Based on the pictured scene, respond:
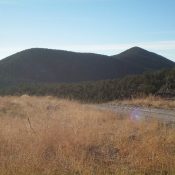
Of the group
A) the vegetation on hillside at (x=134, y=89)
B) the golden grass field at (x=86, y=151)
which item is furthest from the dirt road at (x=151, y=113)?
the vegetation on hillside at (x=134, y=89)

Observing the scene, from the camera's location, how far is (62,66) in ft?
407

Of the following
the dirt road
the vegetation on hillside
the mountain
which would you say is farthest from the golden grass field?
the mountain

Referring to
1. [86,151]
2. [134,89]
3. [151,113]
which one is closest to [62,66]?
[134,89]

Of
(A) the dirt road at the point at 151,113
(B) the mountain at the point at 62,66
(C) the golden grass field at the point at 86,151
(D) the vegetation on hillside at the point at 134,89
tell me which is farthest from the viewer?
(B) the mountain at the point at 62,66

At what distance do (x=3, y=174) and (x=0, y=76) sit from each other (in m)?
96.3

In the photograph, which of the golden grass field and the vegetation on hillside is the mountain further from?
the golden grass field

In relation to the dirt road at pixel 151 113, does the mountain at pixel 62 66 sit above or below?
above

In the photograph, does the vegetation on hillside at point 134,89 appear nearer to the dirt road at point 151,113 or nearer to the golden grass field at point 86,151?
the dirt road at point 151,113

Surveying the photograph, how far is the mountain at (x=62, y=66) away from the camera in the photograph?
4548 inches

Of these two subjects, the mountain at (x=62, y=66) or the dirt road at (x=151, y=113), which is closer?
the dirt road at (x=151, y=113)

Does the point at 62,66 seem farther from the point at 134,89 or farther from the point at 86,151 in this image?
the point at 86,151

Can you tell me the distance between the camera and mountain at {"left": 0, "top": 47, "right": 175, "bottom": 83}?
116m

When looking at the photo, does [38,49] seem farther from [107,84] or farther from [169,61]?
[107,84]

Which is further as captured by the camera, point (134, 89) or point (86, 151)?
point (134, 89)
